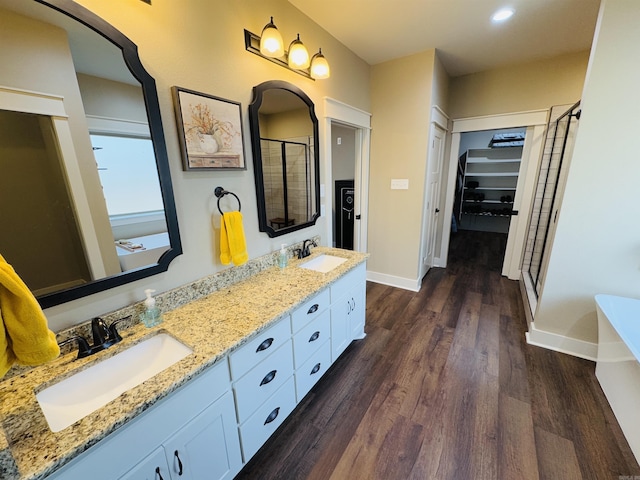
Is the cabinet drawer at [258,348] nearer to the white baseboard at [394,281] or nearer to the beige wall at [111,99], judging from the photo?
the beige wall at [111,99]

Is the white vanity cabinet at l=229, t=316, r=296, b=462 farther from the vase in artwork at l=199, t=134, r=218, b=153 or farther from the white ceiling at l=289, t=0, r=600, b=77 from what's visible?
the white ceiling at l=289, t=0, r=600, b=77

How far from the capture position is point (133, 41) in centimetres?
114

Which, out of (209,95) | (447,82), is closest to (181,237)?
(209,95)

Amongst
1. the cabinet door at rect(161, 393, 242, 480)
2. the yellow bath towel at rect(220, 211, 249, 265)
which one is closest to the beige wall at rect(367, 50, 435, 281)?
the yellow bath towel at rect(220, 211, 249, 265)

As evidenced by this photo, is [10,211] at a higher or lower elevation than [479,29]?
lower

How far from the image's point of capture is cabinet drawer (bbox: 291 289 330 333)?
1.48m

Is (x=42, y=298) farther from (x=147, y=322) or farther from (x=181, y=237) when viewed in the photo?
(x=181, y=237)

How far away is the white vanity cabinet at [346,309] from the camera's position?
1883 mm

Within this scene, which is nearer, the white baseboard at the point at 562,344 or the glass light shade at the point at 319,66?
the glass light shade at the point at 319,66

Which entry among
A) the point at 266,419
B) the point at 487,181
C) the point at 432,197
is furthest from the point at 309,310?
the point at 487,181

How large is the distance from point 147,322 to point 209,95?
1.22 m

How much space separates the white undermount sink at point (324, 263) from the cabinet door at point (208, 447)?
46.6 inches

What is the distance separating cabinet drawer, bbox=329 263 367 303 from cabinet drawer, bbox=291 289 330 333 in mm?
85

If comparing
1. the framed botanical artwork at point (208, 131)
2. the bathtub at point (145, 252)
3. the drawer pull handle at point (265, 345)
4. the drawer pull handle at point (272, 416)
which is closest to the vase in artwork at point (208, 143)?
the framed botanical artwork at point (208, 131)
